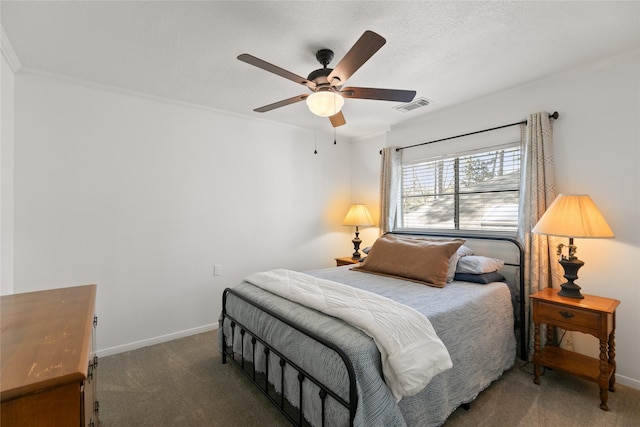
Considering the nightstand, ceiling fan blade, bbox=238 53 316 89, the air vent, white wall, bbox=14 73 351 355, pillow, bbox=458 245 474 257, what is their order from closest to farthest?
1. ceiling fan blade, bbox=238 53 316 89
2. white wall, bbox=14 73 351 355
3. pillow, bbox=458 245 474 257
4. the air vent
5. the nightstand

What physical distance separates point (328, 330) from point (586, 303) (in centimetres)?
194

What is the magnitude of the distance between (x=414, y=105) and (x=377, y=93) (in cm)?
140

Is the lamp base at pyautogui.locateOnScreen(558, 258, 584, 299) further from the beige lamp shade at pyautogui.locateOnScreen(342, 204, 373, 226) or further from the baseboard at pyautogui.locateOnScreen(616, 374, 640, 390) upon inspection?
the beige lamp shade at pyautogui.locateOnScreen(342, 204, 373, 226)

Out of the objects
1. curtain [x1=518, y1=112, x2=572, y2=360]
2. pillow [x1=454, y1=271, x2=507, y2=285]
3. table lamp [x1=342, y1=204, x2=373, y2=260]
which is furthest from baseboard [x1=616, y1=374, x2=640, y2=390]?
Result: table lamp [x1=342, y1=204, x2=373, y2=260]

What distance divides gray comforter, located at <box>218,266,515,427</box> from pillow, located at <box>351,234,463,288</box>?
0.38 feet

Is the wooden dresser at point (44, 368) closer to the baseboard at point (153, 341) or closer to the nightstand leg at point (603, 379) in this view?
the baseboard at point (153, 341)

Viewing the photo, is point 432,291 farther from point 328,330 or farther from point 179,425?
point 179,425

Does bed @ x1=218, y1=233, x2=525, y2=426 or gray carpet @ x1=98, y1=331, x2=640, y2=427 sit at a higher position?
bed @ x1=218, y1=233, x2=525, y2=426

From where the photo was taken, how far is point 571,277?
7.62 ft

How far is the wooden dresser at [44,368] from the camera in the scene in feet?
2.50

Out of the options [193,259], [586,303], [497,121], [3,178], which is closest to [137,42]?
[3,178]

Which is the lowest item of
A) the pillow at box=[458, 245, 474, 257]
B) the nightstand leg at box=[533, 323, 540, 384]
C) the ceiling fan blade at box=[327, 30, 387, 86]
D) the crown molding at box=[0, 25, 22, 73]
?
the nightstand leg at box=[533, 323, 540, 384]

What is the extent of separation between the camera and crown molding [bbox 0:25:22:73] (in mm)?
2058

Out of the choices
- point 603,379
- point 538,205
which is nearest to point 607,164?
point 538,205
